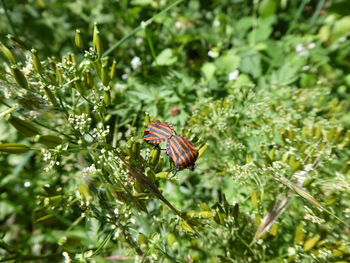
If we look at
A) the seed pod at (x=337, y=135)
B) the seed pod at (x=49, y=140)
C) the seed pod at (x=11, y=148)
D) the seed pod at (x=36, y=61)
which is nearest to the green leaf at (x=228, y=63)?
the seed pod at (x=337, y=135)

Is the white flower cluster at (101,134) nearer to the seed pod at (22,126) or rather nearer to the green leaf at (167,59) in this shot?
the seed pod at (22,126)

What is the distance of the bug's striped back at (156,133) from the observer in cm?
142

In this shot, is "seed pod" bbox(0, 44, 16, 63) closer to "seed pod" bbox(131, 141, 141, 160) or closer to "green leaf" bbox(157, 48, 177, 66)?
"seed pod" bbox(131, 141, 141, 160)

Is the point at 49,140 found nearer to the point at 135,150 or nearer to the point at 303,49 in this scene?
the point at 135,150

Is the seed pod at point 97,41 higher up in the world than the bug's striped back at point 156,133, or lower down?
higher up

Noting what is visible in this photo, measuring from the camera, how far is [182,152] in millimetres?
1338

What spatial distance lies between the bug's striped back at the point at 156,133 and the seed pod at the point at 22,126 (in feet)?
1.96

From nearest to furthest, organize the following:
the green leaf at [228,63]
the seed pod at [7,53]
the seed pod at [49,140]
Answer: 1. the seed pod at [49,140]
2. the seed pod at [7,53]
3. the green leaf at [228,63]

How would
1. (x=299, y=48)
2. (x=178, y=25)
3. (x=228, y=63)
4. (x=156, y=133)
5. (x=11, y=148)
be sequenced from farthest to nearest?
(x=178, y=25) → (x=299, y=48) → (x=228, y=63) → (x=156, y=133) → (x=11, y=148)

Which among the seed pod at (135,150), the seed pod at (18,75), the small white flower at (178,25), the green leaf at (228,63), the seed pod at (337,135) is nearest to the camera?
the seed pod at (18,75)

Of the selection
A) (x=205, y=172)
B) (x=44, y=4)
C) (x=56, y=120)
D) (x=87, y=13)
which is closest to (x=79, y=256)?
(x=205, y=172)

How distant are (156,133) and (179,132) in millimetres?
543

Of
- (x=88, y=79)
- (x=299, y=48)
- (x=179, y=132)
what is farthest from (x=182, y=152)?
(x=299, y=48)

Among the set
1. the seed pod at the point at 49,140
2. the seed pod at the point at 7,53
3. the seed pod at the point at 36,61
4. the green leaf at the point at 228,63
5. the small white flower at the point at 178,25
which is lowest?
the seed pod at the point at 49,140
